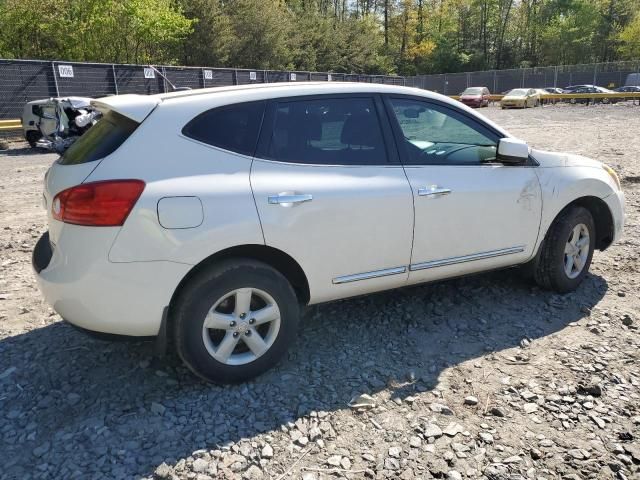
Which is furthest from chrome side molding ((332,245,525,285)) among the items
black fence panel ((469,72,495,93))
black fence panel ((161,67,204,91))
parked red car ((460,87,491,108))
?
black fence panel ((469,72,495,93))

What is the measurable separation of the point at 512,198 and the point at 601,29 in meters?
76.7

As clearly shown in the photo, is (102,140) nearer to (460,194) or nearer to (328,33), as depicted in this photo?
(460,194)

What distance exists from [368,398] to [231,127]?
173cm

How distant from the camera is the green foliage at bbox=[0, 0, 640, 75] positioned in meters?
25.3

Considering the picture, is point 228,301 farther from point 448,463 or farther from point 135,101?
point 448,463

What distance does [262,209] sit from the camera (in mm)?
2941

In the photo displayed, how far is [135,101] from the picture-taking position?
299cm

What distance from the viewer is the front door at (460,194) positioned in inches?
140

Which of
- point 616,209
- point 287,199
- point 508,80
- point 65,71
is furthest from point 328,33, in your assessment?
point 287,199

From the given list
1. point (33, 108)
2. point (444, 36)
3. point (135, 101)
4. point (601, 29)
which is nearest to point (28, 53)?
point (33, 108)

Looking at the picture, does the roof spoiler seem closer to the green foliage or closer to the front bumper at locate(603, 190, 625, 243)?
the front bumper at locate(603, 190, 625, 243)

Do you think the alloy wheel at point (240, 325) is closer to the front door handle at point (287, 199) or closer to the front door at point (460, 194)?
the front door handle at point (287, 199)

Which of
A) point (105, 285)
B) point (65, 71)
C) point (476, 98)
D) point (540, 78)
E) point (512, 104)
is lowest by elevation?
point (512, 104)

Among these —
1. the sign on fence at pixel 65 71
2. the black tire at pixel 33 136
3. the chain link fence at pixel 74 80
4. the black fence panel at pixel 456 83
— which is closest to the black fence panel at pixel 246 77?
the chain link fence at pixel 74 80
